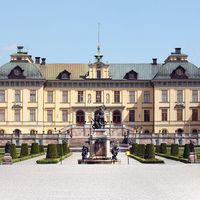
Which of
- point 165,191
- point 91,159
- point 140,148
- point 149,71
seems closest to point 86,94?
point 149,71

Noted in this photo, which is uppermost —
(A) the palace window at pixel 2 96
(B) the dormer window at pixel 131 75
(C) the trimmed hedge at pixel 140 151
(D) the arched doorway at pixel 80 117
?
(B) the dormer window at pixel 131 75

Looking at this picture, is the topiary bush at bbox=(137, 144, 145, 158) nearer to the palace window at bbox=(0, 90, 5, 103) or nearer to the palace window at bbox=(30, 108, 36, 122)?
the palace window at bbox=(30, 108, 36, 122)

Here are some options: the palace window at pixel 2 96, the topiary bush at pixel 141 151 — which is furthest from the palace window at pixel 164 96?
the topiary bush at pixel 141 151

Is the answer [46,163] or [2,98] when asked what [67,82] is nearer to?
[2,98]

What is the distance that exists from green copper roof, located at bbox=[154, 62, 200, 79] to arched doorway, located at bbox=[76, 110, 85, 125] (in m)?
9.46

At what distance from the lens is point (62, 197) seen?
15758 mm

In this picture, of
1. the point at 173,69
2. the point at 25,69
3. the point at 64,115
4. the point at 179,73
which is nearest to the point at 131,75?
the point at 173,69

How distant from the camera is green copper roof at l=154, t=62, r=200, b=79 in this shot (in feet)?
241

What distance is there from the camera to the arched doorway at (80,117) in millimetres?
74312

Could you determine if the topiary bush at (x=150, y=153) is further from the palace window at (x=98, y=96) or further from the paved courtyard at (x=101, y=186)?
the palace window at (x=98, y=96)

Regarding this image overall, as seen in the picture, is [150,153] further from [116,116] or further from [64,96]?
[64,96]

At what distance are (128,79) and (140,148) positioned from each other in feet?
105

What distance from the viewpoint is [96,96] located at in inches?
2938

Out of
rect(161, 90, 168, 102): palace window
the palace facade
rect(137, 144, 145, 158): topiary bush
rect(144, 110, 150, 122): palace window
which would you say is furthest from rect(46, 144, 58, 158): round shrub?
rect(144, 110, 150, 122): palace window
